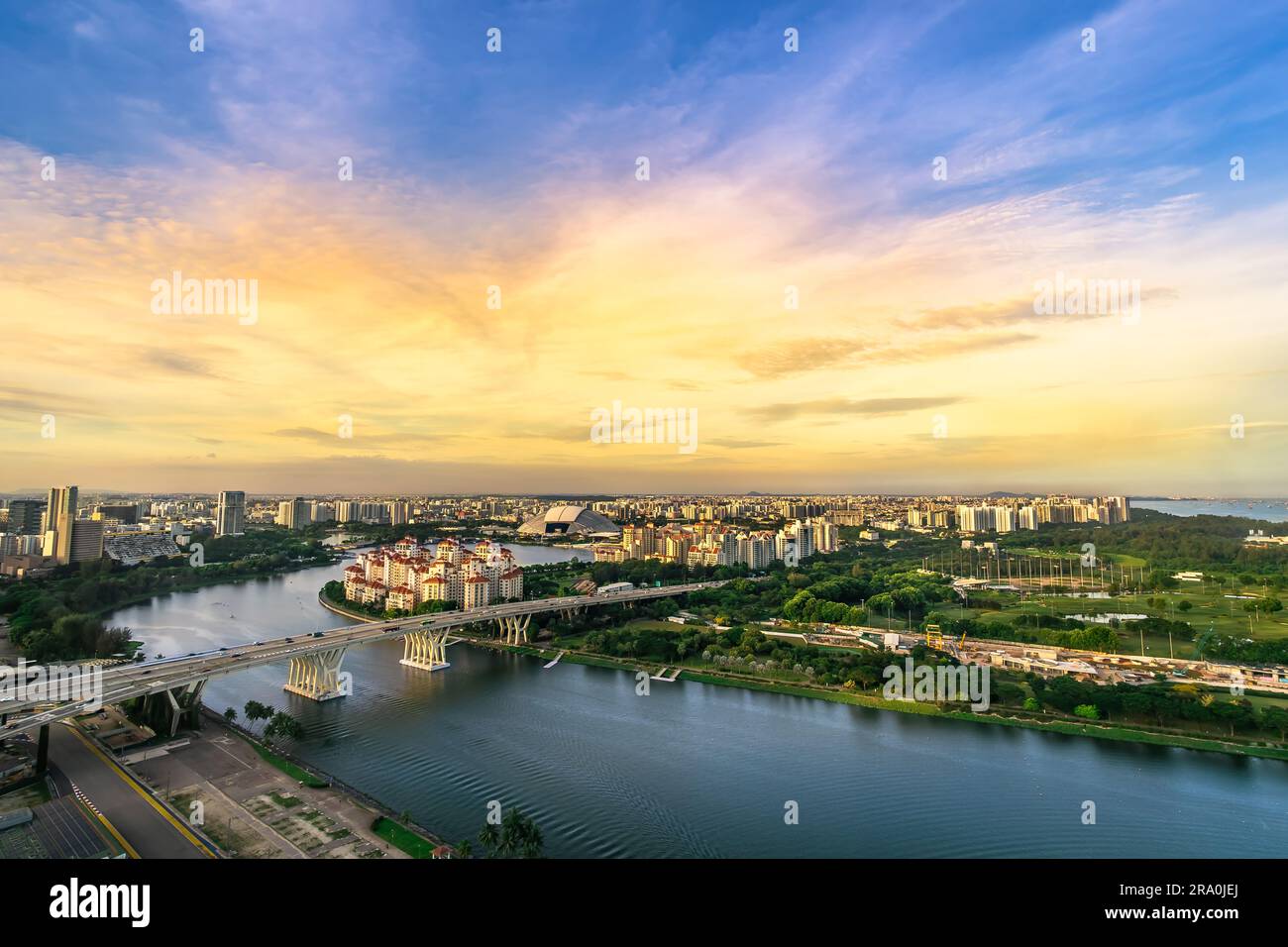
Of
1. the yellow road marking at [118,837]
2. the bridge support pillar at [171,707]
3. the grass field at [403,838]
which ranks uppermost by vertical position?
the bridge support pillar at [171,707]

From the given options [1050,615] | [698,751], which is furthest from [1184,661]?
[698,751]

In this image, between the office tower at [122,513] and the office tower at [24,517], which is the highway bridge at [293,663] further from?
the office tower at [122,513]

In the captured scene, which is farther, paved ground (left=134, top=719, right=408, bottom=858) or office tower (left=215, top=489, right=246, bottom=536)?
office tower (left=215, top=489, right=246, bottom=536)

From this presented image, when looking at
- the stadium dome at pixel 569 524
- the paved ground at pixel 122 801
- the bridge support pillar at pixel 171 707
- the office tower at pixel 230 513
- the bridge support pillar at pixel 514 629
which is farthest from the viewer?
the stadium dome at pixel 569 524

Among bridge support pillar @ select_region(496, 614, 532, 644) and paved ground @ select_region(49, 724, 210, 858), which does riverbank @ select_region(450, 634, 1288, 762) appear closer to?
bridge support pillar @ select_region(496, 614, 532, 644)

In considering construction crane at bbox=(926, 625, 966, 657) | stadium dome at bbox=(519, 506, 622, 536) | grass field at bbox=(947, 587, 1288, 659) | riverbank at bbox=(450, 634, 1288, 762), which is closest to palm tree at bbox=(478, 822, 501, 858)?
riverbank at bbox=(450, 634, 1288, 762)

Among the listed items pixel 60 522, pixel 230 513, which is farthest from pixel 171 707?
pixel 230 513

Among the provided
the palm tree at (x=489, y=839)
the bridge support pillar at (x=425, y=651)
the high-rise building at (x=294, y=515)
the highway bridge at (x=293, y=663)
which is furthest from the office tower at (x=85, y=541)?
the palm tree at (x=489, y=839)
